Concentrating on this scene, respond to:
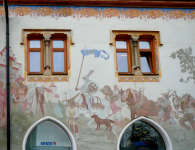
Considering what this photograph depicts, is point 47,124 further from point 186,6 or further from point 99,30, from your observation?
point 186,6

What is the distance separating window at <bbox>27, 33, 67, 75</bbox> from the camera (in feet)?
37.1

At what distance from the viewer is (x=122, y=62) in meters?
11.8

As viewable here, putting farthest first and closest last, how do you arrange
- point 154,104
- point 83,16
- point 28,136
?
1. point 83,16
2. point 154,104
3. point 28,136

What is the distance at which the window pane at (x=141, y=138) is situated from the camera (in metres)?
10.7

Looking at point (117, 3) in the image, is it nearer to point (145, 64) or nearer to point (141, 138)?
point (145, 64)

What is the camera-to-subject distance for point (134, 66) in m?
11.5

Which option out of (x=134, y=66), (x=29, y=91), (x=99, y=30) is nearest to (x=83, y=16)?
(x=99, y=30)

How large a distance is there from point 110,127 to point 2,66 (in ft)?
13.8

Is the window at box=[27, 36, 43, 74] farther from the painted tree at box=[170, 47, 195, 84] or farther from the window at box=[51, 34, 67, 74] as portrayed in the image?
the painted tree at box=[170, 47, 195, 84]

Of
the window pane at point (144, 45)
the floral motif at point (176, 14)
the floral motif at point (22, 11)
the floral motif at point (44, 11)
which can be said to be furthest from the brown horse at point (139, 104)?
the floral motif at point (22, 11)

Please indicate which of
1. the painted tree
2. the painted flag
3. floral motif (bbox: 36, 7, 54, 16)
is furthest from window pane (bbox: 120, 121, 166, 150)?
Answer: floral motif (bbox: 36, 7, 54, 16)

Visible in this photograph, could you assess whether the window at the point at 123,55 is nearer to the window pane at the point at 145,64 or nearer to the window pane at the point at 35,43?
the window pane at the point at 145,64

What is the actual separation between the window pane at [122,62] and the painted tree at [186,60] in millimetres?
1684

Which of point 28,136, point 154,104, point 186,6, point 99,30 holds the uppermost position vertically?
point 186,6
